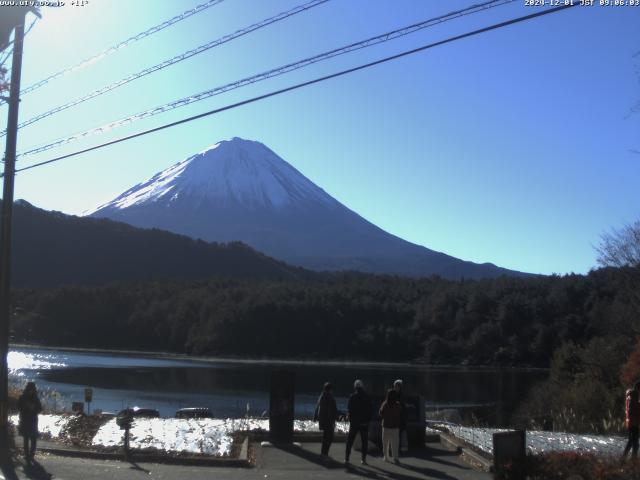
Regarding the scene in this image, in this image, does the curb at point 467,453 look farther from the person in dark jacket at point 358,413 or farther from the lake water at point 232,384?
the lake water at point 232,384

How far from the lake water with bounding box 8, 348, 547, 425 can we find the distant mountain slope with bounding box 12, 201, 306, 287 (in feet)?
168

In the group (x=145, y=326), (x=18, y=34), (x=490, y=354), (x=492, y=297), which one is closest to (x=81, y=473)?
(x=18, y=34)

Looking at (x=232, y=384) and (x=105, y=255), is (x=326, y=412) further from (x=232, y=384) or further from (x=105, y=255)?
(x=105, y=255)

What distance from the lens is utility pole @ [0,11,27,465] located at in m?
15.6

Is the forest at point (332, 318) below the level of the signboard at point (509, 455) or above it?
above

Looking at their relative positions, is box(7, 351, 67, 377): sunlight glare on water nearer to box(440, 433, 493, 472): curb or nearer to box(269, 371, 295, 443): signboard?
box(269, 371, 295, 443): signboard

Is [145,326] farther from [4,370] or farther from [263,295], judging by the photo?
[4,370]

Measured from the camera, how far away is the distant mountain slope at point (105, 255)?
12769cm

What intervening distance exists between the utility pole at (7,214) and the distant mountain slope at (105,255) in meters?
112

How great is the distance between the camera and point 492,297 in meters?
87.3

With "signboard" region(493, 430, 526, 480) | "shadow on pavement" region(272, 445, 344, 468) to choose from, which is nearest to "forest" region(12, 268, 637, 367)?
"shadow on pavement" region(272, 445, 344, 468)

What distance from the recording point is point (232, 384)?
59.9 m

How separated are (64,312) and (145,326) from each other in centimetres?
997

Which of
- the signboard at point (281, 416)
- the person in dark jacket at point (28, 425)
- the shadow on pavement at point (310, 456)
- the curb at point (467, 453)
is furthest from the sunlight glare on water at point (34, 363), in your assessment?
the curb at point (467, 453)
